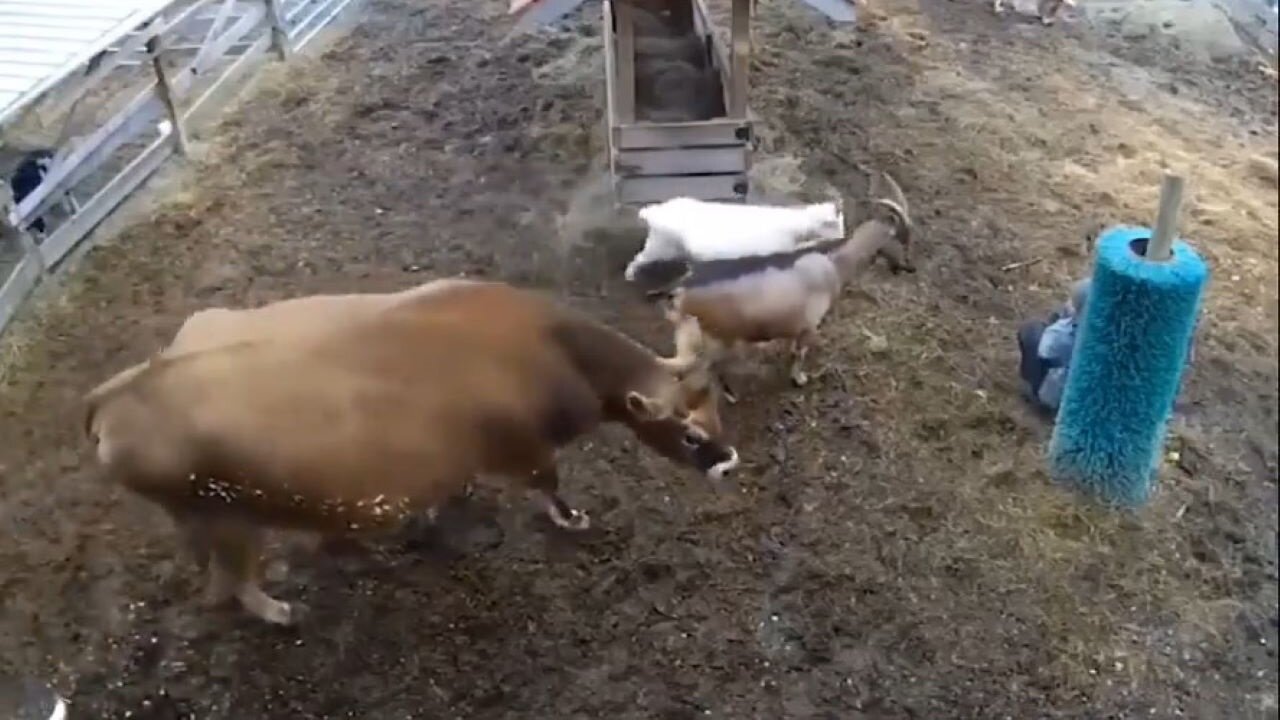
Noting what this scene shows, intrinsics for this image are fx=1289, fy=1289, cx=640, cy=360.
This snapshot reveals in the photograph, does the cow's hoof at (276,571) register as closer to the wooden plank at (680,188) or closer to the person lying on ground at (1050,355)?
the wooden plank at (680,188)

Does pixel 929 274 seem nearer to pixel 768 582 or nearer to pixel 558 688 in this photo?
pixel 768 582

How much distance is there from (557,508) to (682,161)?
1.26 m

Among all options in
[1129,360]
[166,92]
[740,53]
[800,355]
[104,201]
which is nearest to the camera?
[1129,360]

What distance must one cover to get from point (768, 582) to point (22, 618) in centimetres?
137

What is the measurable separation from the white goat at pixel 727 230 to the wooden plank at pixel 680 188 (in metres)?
0.28

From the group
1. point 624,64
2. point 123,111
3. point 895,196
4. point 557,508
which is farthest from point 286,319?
point 123,111

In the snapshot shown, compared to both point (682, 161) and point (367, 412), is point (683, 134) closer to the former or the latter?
point (682, 161)

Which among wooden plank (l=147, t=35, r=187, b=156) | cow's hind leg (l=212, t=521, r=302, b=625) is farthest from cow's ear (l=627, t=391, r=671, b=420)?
wooden plank (l=147, t=35, r=187, b=156)

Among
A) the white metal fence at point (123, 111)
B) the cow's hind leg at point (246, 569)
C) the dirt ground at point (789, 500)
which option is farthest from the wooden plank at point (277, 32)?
the cow's hind leg at point (246, 569)

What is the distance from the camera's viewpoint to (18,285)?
326 cm

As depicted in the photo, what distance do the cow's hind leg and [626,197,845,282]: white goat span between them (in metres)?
1.16

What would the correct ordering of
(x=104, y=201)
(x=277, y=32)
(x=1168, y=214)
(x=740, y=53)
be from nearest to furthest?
(x=1168, y=214) → (x=740, y=53) → (x=104, y=201) → (x=277, y=32)

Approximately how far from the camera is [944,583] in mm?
2365

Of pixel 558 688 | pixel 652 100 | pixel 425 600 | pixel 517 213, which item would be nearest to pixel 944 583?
pixel 558 688
